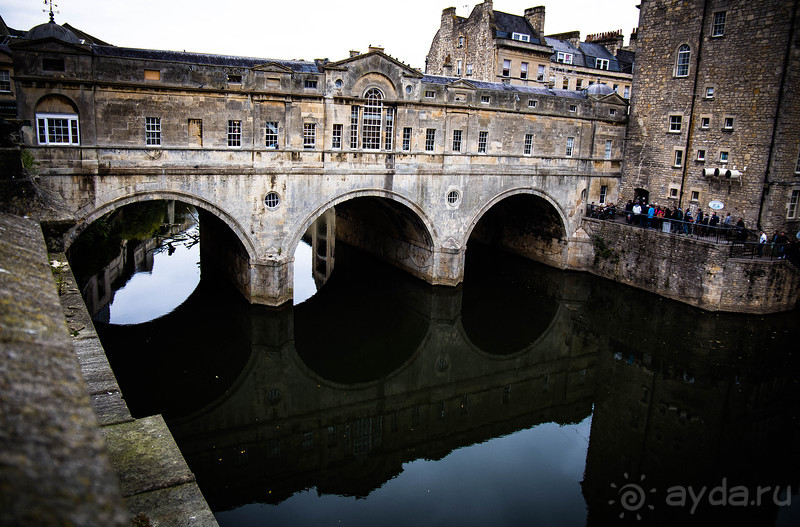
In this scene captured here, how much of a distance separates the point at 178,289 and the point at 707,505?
21.0 metres

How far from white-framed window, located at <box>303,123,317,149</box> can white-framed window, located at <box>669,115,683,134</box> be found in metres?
18.1

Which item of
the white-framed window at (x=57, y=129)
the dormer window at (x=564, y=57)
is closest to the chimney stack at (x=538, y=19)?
the dormer window at (x=564, y=57)

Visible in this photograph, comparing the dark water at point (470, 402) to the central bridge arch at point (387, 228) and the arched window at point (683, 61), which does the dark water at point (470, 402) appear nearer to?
the central bridge arch at point (387, 228)

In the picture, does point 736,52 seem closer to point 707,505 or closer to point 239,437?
point 707,505

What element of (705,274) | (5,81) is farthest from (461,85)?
(5,81)

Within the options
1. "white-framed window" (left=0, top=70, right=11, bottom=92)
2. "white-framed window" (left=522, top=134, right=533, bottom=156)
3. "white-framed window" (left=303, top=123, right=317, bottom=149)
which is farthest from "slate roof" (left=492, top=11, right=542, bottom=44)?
"white-framed window" (left=0, top=70, right=11, bottom=92)

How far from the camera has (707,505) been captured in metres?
11.8

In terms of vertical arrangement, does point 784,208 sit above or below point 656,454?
above

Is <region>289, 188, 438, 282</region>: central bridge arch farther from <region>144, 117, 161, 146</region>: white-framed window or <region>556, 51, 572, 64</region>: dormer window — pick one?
<region>556, 51, 572, 64</region>: dormer window

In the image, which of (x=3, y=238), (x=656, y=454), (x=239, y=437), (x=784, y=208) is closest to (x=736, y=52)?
(x=784, y=208)

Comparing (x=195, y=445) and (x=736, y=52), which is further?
(x=736, y=52)

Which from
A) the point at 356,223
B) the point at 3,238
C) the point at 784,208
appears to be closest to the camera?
the point at 3,238

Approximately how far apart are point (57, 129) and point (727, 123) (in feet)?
88.6

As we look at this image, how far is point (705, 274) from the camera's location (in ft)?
73.2
